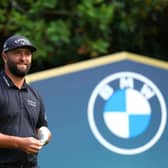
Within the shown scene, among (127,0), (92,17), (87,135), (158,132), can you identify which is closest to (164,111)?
(158,132)

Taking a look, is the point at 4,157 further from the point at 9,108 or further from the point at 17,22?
the point at 17,22

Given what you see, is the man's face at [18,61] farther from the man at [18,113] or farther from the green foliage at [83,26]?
the green foliage at [83,26]

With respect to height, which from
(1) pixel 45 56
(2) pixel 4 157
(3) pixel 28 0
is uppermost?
(3) pixel 28 0

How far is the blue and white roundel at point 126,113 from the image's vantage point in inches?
267

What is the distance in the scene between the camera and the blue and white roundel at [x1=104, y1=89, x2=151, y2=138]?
6.79 m

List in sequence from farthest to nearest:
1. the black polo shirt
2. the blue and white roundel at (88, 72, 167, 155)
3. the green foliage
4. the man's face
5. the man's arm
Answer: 1. the green foliage
2. the blue and white roundel at (88, 72, 167, 155)
3. the man's face
4. the black polo shirt
5. the man's arm

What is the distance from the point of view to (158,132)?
22.7 ft

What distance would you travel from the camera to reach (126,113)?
680 centimetres

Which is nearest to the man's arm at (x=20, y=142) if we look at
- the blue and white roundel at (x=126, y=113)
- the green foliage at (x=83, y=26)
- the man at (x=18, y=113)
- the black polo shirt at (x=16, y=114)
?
the man at (x=18, y=113)

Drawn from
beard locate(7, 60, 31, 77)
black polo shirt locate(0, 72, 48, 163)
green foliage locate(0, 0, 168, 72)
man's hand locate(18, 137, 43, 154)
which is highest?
green foliage locate(0, 0, 168, 72)

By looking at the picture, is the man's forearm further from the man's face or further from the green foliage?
the green foliage

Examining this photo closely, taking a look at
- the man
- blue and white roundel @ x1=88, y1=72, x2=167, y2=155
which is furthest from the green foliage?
the man

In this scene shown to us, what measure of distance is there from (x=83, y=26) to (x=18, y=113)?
3.81 m

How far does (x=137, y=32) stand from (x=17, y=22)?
190 centimetres
